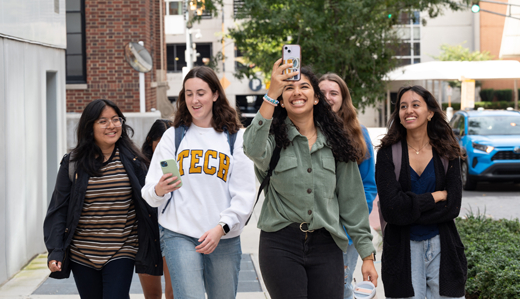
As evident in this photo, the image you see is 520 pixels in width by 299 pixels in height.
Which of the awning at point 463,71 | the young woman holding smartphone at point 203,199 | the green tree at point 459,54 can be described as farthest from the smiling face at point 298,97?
the green tree at point 459,54

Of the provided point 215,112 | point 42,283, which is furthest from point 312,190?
point 42,283

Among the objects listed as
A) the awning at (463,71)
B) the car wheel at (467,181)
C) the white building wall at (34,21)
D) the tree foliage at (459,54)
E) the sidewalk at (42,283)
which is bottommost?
the sidewalk at (42,283)

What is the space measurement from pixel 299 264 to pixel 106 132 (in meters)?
1.70

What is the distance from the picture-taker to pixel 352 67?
16.4 meters

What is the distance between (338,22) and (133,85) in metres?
5.48

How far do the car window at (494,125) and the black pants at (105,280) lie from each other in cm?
1183

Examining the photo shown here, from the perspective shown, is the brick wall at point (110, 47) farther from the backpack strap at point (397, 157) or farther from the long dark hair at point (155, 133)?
the backpack strap at point (397, 157)

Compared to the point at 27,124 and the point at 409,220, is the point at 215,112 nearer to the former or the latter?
the point at 409,220

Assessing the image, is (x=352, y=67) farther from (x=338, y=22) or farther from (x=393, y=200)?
(x=393, y=200)

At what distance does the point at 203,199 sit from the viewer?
3.63m

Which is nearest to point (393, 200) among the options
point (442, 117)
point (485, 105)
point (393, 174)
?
point (393, 174)

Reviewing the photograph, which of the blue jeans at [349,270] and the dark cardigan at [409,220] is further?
the blue jeans at [349,270]

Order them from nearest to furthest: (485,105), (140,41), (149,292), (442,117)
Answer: (442,117)
(149,292)
(140,41)
(485,105)

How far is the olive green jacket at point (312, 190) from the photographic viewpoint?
10.6ft
